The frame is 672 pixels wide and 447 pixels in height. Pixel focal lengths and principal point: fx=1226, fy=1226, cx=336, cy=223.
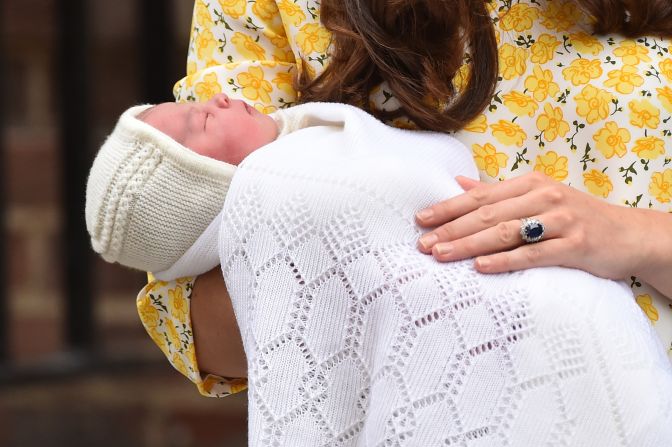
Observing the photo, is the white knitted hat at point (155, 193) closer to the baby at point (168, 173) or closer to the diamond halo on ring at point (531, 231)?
the baby at point (168, 173)

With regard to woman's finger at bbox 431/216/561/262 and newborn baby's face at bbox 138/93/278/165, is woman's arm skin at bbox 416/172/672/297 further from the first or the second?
newborn baby's face at bbox 138/93/278/165

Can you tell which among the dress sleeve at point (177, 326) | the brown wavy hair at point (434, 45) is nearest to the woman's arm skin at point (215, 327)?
the dress sleeve at point (177, 326)

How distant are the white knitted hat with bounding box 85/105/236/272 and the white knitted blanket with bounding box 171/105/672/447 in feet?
0.48

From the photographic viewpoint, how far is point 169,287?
80.1 inches

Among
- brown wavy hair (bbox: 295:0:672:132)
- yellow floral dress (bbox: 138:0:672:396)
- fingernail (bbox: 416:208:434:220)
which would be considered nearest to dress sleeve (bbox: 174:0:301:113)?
yellow floral dress (bbox: 138:0:672:396)

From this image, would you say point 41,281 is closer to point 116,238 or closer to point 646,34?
point 116,238

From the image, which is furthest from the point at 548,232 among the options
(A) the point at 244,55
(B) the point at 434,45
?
(A) the point at 244,55

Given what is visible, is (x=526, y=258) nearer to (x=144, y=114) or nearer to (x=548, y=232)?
(x=548, y=232)

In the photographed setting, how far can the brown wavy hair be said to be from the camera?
185 centimetres

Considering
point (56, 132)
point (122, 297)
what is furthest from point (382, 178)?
point (122, 297)

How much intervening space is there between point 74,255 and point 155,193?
2.73 metres

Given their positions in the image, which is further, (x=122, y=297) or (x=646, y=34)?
(x=122, y=297)

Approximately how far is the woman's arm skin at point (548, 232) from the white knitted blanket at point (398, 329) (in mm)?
25

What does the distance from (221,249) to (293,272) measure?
133 millimetres
